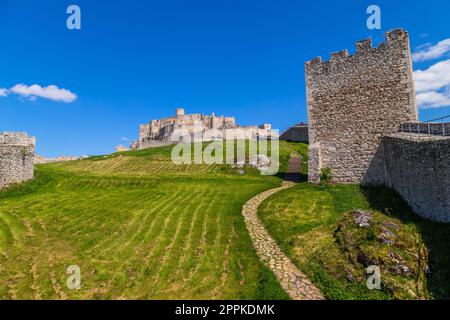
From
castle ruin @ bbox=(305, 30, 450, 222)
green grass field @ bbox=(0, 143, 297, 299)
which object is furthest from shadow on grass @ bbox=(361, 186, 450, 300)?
green grass field @ bbox=(0, 143, 297, 299)

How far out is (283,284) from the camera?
383 inches

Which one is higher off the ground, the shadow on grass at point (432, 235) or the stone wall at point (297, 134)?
the stone wall at point (297, 134)

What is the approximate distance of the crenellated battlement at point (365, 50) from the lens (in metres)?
20.4

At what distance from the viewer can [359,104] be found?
22.1 metres

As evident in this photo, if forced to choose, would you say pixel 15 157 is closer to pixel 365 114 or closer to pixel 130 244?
pixel 130 244

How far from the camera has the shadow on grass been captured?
28.6 feet

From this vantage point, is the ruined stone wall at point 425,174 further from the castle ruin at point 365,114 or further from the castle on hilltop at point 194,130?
the castle on hilltop at point 194,130

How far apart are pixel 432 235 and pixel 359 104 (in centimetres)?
1324

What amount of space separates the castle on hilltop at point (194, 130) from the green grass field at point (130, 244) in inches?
2329

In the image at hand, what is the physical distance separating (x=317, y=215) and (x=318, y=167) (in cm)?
836

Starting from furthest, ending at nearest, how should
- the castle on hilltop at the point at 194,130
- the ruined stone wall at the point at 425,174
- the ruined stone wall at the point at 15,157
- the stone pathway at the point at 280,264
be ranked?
the castle on hilltop at the point at 194,130 < the ruined stone wall at the point at 15,157 < the ruined stone wall at the point at 425,174 < the stone pathway at the point at 280,264

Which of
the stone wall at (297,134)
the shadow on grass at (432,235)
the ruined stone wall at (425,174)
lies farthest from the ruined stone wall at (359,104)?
the stone wall at (297,134)
